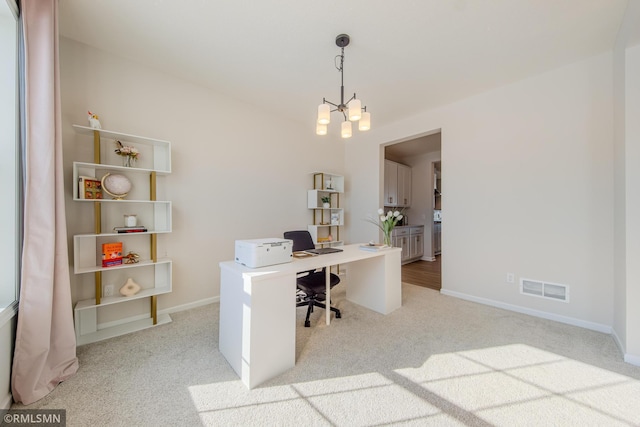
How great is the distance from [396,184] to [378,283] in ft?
11.2

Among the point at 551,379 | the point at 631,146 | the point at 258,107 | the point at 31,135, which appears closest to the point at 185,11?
the point at 31,135

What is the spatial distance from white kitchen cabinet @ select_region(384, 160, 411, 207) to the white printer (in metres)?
3.76

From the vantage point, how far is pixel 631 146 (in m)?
1.81

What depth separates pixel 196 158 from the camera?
2.82 meters

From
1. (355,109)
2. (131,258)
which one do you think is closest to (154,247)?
(131,258)

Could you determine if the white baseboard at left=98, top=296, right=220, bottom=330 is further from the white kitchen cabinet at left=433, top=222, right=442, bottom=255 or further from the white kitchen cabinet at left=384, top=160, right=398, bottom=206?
the white kitchen cabinet at left=433, top=222, right=442, bottom=255

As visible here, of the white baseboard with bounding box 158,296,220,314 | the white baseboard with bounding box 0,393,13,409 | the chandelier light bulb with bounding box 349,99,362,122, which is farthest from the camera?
the white baseboard with bounding box 158,296,220,314

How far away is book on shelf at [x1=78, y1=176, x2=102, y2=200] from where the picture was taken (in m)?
2.02

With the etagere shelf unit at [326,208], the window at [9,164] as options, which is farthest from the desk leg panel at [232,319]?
the etagere shelf unit at [326,208]

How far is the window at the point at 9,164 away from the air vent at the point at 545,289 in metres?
4.41

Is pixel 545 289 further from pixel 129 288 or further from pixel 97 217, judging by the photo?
pixel 97 217

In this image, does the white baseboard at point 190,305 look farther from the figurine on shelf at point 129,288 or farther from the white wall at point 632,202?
the white wall at point 632,202

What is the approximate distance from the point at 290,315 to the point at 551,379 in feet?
6.00

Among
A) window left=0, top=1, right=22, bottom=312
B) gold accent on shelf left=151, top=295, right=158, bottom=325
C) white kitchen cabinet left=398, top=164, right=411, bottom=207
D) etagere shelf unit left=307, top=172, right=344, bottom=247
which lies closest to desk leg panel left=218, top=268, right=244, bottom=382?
gold accent on shelf left=151, top=295, right=158, bottom=325
